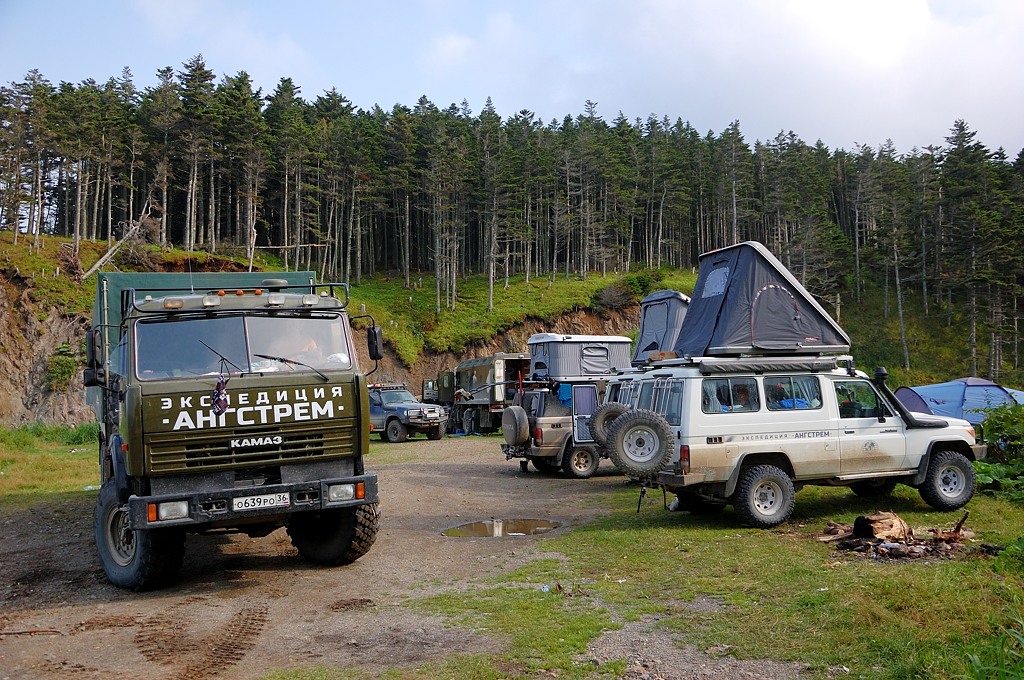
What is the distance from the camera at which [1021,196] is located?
5200 cm

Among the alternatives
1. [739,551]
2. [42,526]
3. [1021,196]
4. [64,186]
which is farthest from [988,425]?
[64,186]

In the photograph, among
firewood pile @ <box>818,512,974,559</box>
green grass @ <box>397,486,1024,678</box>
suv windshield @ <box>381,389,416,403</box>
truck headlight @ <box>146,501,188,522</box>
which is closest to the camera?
green grass @ <box>397,486,1024,678</box>

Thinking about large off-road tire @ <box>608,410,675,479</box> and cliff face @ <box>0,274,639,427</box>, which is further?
cliff face @ <box>0,274,639,427</box>

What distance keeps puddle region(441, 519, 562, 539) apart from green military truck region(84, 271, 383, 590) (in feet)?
7.63

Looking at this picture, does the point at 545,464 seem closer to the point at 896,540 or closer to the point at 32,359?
the point at 896,540

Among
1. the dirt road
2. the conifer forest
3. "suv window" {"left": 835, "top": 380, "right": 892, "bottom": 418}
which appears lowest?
the dirt road

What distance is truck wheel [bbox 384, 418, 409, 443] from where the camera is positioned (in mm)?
26641

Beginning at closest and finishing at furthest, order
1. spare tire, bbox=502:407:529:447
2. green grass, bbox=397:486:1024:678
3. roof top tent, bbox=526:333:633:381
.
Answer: green grass, bbox=397:486:1024:678
spare tire, bbox=502:407:529:447
roof top tent, bbox=526:333:633:381

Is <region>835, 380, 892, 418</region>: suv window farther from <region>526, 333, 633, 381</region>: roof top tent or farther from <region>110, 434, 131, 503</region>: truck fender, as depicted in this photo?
<region>526, 333, 633, 381</region>: roof top tent

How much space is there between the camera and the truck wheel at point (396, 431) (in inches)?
1049

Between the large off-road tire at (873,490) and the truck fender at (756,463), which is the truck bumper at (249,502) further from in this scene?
the large off-road tire at (873,490)

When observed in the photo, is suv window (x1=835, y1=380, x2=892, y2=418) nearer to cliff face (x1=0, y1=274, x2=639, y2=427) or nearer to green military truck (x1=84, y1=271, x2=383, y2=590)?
green military truck (x1=84, y1=271, x2=383, y2=590)

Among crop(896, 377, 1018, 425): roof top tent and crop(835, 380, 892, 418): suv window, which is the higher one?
crop(835, 380, 892, 418): suv window

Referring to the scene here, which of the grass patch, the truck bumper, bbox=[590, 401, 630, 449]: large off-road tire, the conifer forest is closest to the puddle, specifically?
bbox=[590, 401, 630, 449]: large off-road tire
